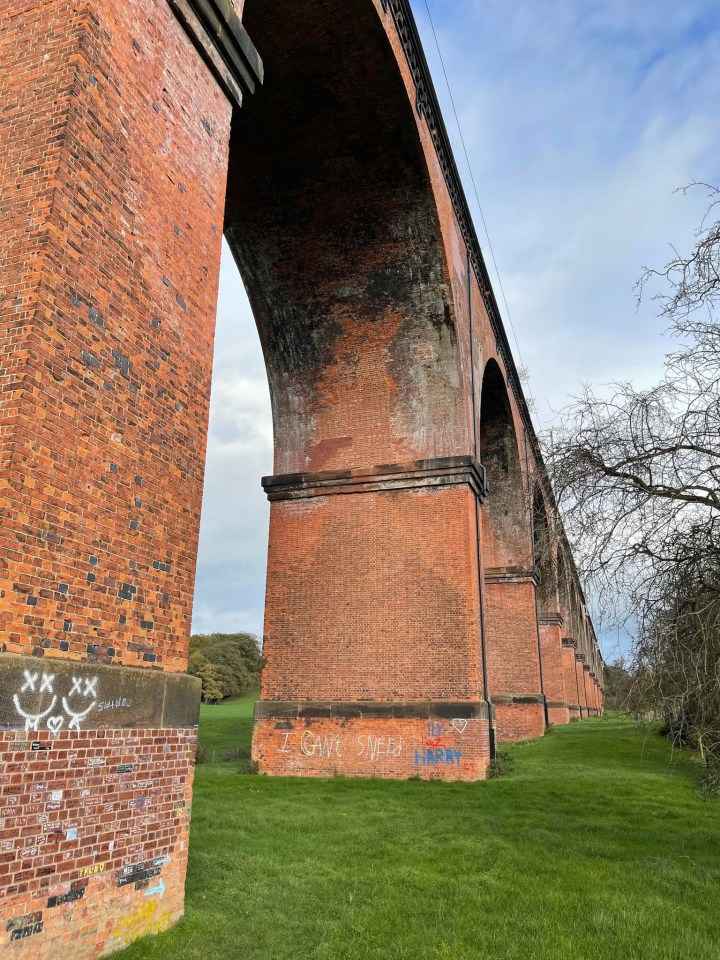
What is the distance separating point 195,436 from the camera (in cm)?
499

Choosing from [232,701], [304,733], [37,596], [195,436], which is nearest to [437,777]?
[304,733]

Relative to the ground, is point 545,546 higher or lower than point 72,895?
higher

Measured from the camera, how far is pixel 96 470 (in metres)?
4.00

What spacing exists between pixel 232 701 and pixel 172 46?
46.5m

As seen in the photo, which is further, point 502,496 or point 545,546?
point 502,496

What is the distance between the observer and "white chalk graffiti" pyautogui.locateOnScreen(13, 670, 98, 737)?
130 inches

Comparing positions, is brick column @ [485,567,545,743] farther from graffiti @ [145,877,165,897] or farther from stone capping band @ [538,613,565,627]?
graffiti @ [145,877,165,897]

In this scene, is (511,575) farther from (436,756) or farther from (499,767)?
(436,756)

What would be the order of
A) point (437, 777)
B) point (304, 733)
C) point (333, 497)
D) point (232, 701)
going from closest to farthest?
1. point (437, 777)
2. point (304, 733)
3. point (333, 497)
4. point (232, 701)

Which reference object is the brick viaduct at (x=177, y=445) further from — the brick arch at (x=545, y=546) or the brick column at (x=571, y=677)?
the brick column at (x=571, y=677)

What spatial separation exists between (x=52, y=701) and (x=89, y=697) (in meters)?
0.26

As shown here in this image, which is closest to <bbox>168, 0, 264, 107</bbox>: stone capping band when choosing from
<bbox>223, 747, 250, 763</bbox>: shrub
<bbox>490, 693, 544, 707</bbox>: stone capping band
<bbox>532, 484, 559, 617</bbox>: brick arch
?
<bbox>532, 484, 559, 617</bbox>: brick arch

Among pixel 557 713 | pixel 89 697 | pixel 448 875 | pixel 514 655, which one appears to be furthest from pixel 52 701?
pixel 557 713

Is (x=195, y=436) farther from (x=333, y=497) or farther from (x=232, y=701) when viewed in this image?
(x=232, y=701)
